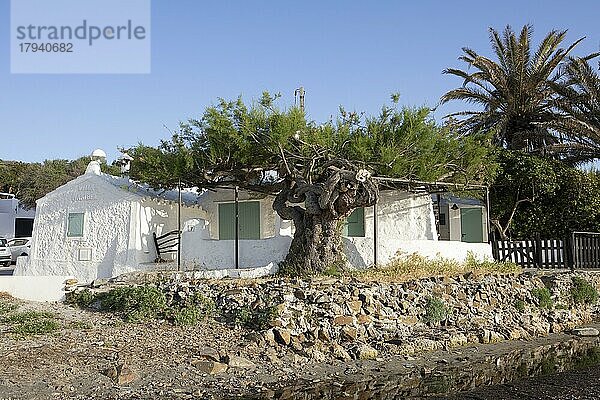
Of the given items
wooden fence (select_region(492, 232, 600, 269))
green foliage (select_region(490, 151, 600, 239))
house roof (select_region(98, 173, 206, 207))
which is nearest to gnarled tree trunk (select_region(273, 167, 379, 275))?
house roof (select_region(98, 173, 206, 207))

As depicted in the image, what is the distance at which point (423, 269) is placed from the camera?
62.4ft

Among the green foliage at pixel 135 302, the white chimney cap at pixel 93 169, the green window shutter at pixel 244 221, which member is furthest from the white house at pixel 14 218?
the green foliage at pixel 135 302

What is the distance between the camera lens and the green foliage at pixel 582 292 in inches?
838

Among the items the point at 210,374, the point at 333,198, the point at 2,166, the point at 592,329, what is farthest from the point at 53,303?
the point at 2,166

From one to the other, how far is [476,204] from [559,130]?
179 inches

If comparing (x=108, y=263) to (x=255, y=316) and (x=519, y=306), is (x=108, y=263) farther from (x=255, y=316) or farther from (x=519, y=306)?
(x=519, y=306)

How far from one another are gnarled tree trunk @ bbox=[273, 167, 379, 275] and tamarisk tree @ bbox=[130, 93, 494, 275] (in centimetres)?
3

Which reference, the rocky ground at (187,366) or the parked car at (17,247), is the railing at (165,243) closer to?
the rocky ground at (187,366)

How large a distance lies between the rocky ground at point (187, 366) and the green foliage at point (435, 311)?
1.42 metres

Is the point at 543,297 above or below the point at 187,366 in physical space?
above

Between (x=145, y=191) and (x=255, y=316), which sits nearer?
(x=255, y=316)

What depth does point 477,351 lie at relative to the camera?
51.8ft

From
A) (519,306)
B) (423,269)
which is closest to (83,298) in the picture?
(423,269)

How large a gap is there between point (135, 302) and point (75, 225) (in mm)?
6662
